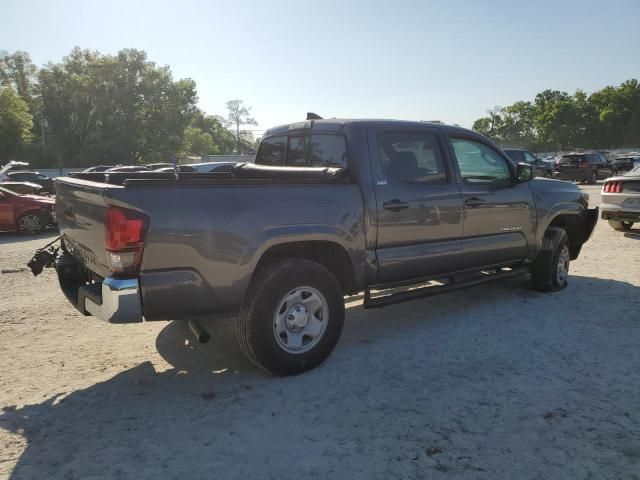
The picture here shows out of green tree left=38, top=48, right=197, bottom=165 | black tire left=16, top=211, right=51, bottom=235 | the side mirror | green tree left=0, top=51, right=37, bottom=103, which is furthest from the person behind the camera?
green tree left=0, top=51, right=37, bottom=103

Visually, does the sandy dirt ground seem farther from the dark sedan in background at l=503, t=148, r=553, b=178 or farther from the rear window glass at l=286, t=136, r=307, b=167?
the dark sedan in background at l=503, t=148, r=553, b=178

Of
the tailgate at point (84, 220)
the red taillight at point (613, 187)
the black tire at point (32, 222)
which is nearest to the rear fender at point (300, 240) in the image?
the tailgate at point (84, 220)

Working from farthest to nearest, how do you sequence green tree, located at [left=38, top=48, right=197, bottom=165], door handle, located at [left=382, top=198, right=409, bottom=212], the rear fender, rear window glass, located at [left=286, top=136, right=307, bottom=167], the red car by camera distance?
green tree, located at [left=38, top=48, right=197, bottom=165] < the red car < rear window glass, located at [left=286, top=136, right=307, bottom=167] < door handle, located at [left=382, top=198, right=409, bottom=212] < the rear fender

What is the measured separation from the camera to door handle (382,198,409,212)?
4.28m

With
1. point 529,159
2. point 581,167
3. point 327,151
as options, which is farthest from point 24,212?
point 581,167

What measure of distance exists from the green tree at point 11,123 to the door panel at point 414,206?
52.9 metres

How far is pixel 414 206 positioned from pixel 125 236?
2441mm

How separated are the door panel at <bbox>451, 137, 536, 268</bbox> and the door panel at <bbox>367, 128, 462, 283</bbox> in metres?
0.21

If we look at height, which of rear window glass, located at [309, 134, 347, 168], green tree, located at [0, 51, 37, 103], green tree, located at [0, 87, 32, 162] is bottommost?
rear window glass, located at [309, 134, 347, 168]

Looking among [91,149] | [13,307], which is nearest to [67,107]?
[91,149]

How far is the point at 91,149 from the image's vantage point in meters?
56.8

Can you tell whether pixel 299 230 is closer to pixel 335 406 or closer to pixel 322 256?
pixel 322 256

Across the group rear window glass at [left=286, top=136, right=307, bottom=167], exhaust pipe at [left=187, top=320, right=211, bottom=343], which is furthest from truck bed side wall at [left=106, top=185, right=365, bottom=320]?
rear window glass at [left=286, top=136, right=307, bottom=167]

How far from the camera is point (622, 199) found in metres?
10.4
